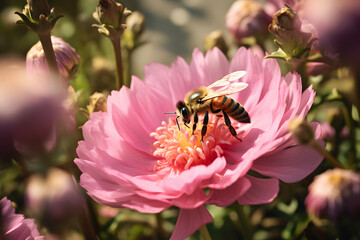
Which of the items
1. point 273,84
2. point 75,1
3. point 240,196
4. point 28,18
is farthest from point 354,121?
point 75,1

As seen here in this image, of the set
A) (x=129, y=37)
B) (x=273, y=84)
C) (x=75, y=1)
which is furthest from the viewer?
(x=75, y=1)

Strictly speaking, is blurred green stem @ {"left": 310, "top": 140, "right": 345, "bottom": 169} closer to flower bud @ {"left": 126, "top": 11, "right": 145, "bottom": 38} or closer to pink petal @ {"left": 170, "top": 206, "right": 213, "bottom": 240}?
pink petal @ {"left": 170, "top": 206, "right": 213, "bottom": 240}

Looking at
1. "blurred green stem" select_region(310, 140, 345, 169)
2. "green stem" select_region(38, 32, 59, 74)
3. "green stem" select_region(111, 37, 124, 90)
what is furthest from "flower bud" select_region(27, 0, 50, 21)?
"blurred green stem" select_region(310, 140, 345, 169)

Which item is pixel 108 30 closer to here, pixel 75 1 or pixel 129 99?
pixel 129 99

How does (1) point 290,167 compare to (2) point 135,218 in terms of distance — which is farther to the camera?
(2) point 135,218

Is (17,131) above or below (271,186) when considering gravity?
above

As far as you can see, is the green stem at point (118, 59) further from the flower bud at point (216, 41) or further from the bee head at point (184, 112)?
the flower bud at point (216, 41)

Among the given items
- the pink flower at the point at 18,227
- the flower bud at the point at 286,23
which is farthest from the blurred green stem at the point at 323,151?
the pink flower at the point at 18,227
